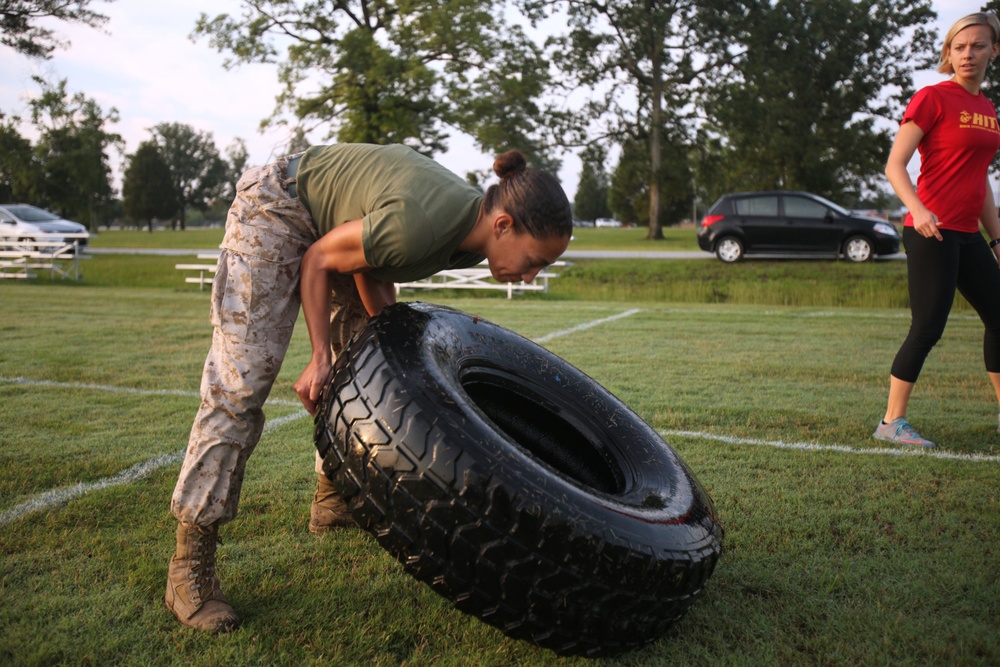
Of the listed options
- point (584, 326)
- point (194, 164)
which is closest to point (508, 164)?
point (584, 326)

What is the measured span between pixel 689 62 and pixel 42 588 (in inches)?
1354

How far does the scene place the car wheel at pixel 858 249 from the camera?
1780 cm

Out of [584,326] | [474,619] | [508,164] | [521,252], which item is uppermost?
[508,164]

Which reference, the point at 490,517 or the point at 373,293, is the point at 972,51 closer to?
the point at 373,293

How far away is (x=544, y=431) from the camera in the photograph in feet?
10.0

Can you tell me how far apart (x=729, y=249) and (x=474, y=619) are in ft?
58.2

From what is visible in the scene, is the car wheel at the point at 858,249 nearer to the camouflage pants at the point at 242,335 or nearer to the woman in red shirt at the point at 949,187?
the woman in red shirt at the point at 949,187

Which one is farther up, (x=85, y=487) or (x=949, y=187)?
(x=949, y=187)

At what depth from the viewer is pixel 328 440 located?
227 cm

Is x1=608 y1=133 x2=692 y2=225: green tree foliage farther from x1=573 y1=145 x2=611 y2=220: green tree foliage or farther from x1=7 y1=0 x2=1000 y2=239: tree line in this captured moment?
x1=573 y1=145 x2=611 y2=220: green tree foliage

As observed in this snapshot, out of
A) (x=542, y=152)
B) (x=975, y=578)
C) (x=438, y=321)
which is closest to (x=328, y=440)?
(x=438, y=321)

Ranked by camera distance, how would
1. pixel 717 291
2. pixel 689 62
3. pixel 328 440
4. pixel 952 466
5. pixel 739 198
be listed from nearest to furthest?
pixel 328 440
pixel 952 466
pixel 717 291
pixel 739 198
pixel 689 62

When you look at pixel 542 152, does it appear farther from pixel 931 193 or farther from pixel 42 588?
pixel 42 588

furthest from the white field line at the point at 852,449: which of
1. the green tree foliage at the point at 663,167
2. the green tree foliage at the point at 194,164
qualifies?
the green tree foliage at the point at 194,164
